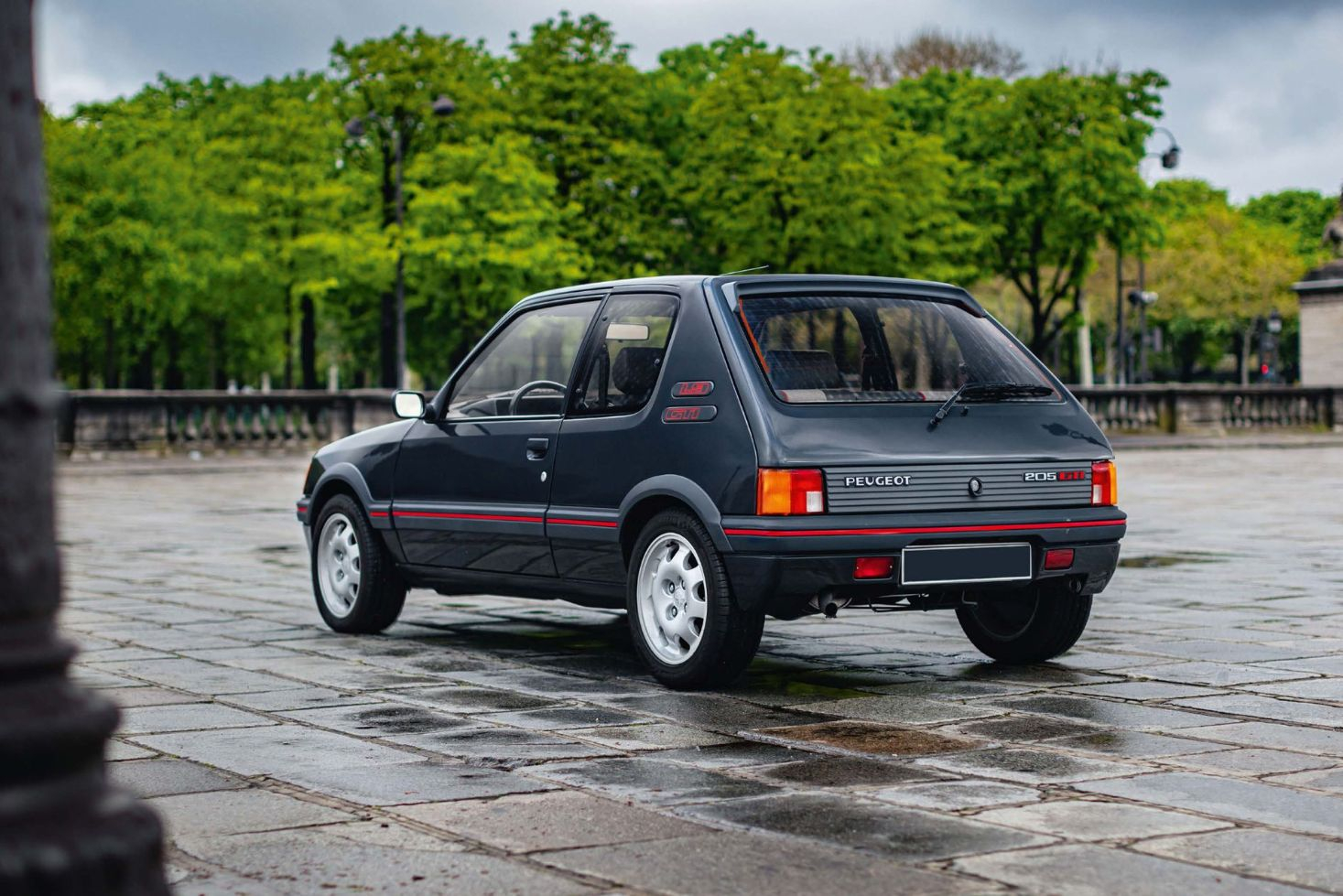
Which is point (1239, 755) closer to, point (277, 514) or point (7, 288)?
point (7, 288)

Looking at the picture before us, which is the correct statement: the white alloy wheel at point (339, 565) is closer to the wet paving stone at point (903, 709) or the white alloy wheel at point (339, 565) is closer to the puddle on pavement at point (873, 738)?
the wet paving stone at point (903, 709)

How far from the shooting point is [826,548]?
7.06 meters

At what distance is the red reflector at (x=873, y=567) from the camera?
23.4 ft

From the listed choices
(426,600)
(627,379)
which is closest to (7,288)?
(627,379)

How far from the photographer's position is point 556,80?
50.9 m

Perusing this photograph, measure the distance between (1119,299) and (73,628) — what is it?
5194cm

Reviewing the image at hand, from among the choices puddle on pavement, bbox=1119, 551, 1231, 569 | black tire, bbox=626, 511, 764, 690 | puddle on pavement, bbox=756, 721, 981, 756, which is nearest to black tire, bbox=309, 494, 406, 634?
black tire, bbox=626, 511, 764, 690

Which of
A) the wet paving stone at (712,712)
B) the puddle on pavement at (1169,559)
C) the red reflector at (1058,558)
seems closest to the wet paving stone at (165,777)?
the wet paving stone at (712,712)

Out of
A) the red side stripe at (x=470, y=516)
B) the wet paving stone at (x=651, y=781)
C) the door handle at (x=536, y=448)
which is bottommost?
the wet paving stone at (x=651, y=781)

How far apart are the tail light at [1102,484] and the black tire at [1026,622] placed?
448mm

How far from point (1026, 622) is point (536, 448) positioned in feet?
→ 7.50

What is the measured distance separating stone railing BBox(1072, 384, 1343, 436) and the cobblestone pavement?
3263 centimetres

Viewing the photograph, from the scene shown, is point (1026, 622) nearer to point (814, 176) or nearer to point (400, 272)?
point (400, 272)

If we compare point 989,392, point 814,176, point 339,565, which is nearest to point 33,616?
point 989,392
